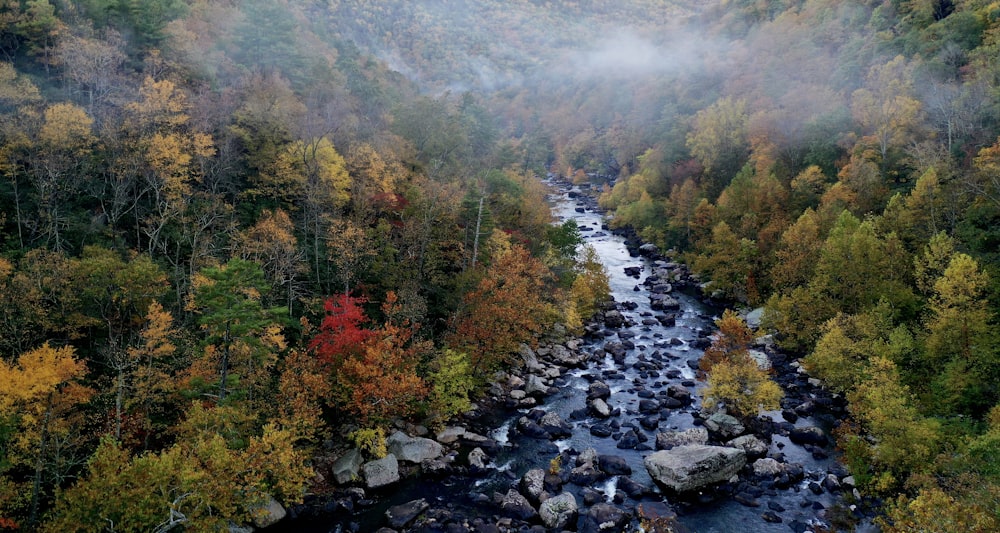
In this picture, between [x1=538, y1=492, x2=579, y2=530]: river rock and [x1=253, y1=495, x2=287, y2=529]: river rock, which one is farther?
[x1=538, y1=492, x2=579, y2=530]: river rock

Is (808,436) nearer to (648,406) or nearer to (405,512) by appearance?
(648,406)

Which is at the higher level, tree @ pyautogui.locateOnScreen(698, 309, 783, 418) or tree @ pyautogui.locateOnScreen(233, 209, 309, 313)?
tree @ pyautogui.locateOnScreen(233, 209, 309, 313)

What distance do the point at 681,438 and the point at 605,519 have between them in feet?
35.5

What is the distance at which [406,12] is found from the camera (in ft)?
644

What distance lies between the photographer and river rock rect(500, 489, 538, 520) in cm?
3178

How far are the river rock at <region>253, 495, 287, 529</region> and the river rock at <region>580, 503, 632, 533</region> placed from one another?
1701cm

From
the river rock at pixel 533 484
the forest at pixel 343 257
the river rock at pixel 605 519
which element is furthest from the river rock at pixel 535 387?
the river rock at pixel 605 519

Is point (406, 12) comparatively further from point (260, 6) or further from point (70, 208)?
point (70, 208)

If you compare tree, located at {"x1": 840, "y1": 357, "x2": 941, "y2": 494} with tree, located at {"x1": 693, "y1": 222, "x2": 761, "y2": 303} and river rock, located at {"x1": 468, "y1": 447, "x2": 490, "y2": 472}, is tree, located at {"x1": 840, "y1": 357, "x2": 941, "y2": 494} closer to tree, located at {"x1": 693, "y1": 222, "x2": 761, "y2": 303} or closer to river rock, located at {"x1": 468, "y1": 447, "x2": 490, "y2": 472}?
river rock, located at {"x1": 468, "y1": 447, "x2": 490, "y2": 472}

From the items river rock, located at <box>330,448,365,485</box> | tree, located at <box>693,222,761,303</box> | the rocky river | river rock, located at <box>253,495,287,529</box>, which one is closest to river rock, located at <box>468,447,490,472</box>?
the rocky river

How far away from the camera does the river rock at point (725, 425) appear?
1578 inches

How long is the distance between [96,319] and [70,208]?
1546 centimetres

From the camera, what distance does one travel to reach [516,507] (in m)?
32.2

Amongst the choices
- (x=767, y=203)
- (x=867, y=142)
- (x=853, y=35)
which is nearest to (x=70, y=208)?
(x=767, y=203)
